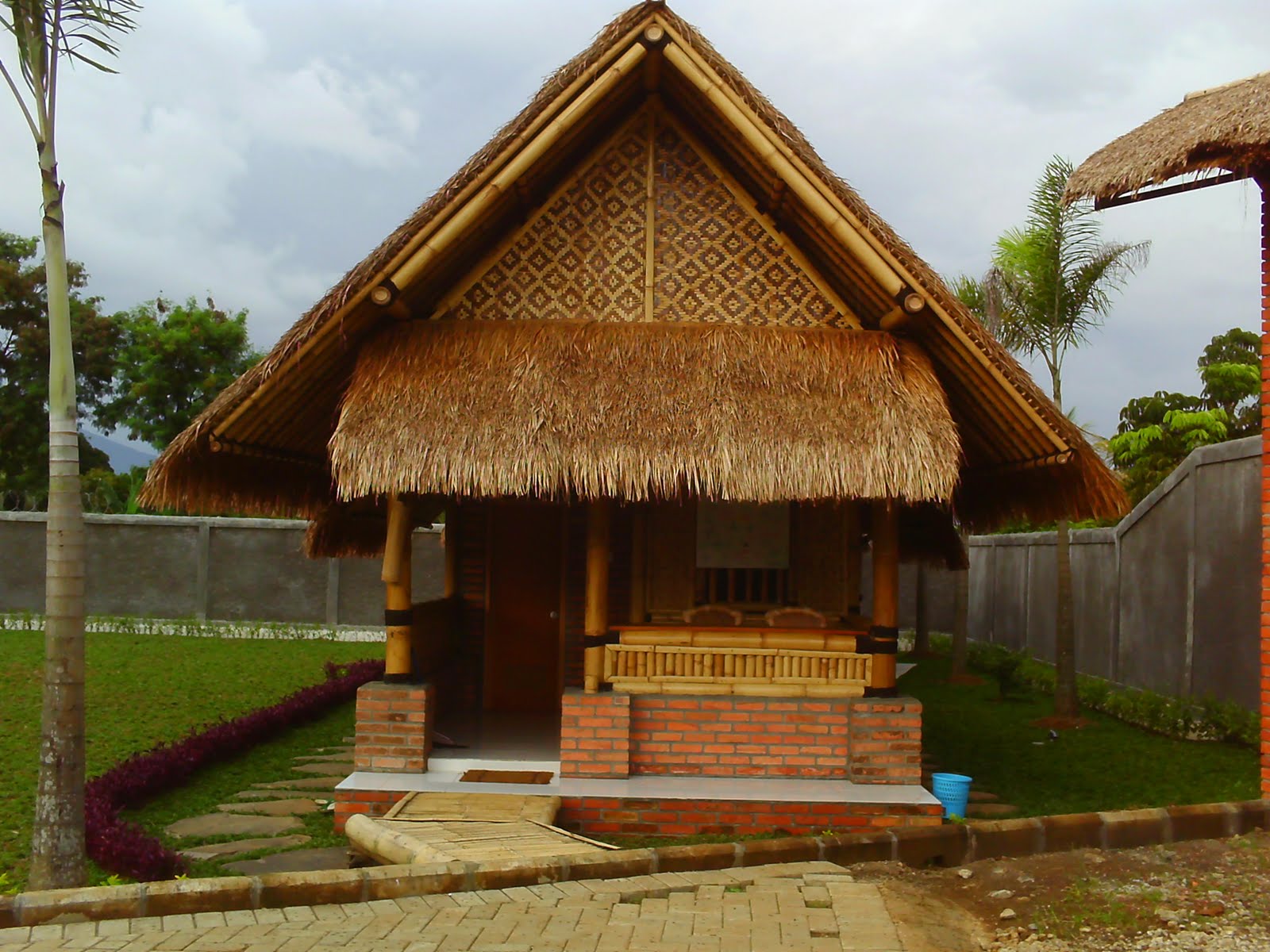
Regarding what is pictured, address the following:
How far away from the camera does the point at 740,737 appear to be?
753 cm

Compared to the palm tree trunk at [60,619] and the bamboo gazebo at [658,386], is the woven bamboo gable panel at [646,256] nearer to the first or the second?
the bamboo gazebo at [658,386]

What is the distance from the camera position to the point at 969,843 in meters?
6.00

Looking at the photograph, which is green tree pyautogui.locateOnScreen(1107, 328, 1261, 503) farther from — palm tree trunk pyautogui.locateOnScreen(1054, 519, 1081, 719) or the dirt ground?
the dirt ground

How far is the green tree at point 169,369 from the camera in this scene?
27891 mm

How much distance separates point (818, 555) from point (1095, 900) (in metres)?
4.07

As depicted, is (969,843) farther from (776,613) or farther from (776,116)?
(776,116)

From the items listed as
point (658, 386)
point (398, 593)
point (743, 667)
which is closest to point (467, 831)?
point (398, 593)

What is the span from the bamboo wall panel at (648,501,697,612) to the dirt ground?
11.1 ft

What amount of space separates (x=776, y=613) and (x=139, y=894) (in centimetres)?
479

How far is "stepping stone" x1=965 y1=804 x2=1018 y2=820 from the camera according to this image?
26.4ft

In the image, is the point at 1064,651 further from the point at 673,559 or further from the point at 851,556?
the point at 673,559

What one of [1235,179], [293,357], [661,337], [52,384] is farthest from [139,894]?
[1235,179]

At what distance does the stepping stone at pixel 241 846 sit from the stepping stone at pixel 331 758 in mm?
2402

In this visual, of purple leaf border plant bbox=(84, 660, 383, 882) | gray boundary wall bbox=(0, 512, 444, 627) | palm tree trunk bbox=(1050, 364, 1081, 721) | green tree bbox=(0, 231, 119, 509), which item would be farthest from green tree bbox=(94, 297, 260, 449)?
palm tree trunk bbox=(1050, 364, 1081, 721)
